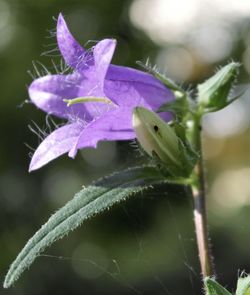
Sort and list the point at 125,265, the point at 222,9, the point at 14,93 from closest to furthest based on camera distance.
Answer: the point at 125,265
the point at 14,93
the point at 222,9

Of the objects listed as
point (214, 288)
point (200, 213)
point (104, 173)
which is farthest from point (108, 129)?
point (104, 173)

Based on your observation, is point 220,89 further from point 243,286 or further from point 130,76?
point 243,286

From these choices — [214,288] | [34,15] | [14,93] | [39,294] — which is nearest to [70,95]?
[214,288]

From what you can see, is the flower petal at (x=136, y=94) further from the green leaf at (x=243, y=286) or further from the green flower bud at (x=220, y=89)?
the green leaf at (x=243, y=286)

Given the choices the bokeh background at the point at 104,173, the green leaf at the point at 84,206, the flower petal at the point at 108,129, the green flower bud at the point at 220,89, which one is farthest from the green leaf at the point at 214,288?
the bokeh background at the point at 104,173

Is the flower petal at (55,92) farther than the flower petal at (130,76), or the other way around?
the flower petal at (55,92)

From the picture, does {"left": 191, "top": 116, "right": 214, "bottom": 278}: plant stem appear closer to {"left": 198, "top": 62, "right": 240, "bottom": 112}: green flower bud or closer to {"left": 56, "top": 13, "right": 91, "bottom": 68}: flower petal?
{"left": 198, "top": 62, "right": 240, "bottom": 112}: green flower bud

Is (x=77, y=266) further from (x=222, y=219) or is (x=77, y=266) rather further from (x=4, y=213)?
(x=222, y=219)

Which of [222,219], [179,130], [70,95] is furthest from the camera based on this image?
[222,219]
